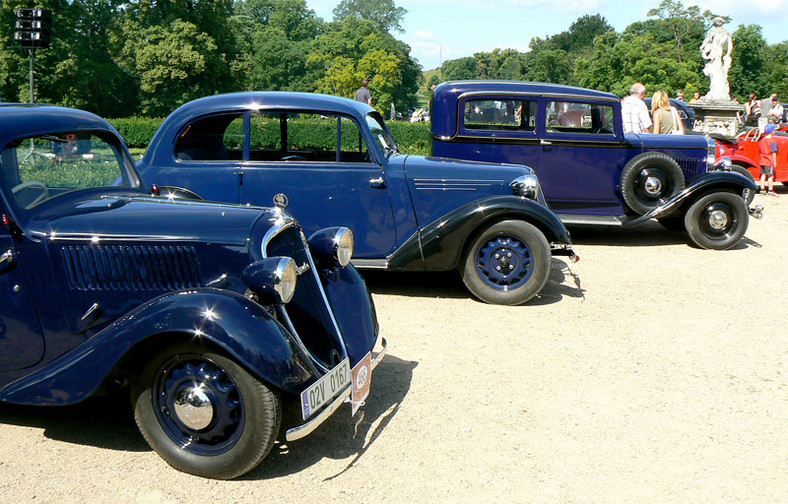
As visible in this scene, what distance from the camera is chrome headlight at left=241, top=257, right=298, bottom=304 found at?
127 inches

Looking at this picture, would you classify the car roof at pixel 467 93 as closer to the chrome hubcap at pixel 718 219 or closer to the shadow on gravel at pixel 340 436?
the chrome hubcap at pixel 718 219

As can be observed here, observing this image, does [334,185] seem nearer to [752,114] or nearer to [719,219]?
[719,219]

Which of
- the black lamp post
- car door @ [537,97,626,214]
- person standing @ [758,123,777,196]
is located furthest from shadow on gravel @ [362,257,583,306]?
person standing @ [758,123,777,196]

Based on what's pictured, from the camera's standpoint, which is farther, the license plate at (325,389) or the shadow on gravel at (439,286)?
the shadow on gravel at (439,286)

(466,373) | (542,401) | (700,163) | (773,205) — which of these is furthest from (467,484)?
(773,205)

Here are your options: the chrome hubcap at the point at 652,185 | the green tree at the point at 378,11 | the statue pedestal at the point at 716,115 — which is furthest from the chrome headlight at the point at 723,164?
the green tree at the point at 378,11

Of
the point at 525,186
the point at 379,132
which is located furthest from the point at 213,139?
the point at 525,186

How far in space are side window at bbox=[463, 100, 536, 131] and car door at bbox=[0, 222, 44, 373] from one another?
20.7 ft

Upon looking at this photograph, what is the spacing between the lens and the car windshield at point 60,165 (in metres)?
3.74

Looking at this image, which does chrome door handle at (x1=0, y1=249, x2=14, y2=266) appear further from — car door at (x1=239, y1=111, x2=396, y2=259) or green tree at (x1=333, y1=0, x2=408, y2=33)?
green tree at (x1=333, y1=0, x2=408, y2=33)

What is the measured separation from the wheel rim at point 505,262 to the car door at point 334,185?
892 millimetres

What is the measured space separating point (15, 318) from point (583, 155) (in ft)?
23.6

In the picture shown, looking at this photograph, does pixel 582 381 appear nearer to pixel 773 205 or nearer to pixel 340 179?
pixel 340 179

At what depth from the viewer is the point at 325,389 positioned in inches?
131
